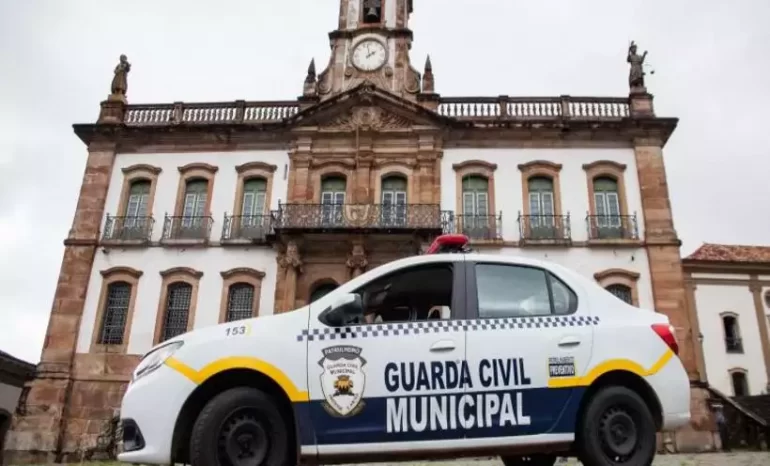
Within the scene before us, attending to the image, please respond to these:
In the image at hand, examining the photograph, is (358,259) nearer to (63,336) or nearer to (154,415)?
(63,336)

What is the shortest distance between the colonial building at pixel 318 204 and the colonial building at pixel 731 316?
13244 millimetres

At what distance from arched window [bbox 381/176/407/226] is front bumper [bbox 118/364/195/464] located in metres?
14.0

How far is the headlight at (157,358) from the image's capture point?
4.52 m

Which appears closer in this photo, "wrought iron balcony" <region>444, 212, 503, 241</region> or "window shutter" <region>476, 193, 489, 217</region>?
"wrought iron balcony" <region>444, 212, 503, 241</region>

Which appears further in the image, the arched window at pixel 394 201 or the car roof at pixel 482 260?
the arched window at pixel 394 201

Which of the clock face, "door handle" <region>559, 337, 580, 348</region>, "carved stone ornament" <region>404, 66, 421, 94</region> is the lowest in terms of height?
"door handle" <region>559, 337, 580, 348</region>

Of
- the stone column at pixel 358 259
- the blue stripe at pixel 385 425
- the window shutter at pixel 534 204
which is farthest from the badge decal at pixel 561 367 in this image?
the window shutter at pixel 534 204

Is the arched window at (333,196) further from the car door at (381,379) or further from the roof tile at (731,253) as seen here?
the roof tile at (731,253)

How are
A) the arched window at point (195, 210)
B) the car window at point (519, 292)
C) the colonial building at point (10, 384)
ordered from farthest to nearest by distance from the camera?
1. the arched window at point (195, 210)
2. the colonial building at point (10, 384)
3. the car window at point (519, 292)

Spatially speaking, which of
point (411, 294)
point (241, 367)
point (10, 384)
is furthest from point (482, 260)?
point (10, 384)

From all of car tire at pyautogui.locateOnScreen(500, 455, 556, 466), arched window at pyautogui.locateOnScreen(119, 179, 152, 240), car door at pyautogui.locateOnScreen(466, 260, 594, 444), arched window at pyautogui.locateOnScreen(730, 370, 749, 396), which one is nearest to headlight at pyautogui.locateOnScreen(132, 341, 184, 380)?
car door at pyautogui.locateOnScreen(466, 260, 594, 444)

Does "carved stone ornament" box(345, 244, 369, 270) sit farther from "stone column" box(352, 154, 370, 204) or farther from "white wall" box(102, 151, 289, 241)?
"white wall" box(102, 151, 289, 241)

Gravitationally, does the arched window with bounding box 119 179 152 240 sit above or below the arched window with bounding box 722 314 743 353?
above

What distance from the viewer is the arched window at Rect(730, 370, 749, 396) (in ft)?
93.6
